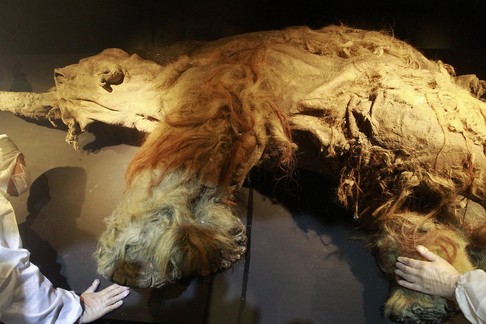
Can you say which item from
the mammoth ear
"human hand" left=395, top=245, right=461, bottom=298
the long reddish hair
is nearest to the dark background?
the mammoth ear

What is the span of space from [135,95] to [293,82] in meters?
0.60

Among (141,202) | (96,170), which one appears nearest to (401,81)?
(141,202)

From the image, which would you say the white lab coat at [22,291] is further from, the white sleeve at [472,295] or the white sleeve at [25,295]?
the white sleeve at [472,295]

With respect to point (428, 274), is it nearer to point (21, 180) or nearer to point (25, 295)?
point (25, 295)

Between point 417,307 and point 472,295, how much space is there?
0.63 ft

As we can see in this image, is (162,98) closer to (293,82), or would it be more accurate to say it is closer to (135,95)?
(135,95)

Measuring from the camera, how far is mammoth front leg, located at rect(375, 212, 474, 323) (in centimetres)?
119

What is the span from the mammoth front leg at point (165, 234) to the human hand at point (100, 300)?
15cm

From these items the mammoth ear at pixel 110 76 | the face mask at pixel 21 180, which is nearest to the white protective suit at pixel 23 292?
the face mask at pixel 21 180

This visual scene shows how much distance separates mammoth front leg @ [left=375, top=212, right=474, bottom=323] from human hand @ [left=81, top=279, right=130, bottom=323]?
→ 88cm

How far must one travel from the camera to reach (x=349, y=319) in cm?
131

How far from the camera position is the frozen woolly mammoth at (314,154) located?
1.20 metres

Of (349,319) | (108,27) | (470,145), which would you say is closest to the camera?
(470,145)

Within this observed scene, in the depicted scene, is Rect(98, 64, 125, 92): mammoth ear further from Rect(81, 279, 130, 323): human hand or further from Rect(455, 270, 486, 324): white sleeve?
Rect(455, 270, 486, 324): white sleeve
